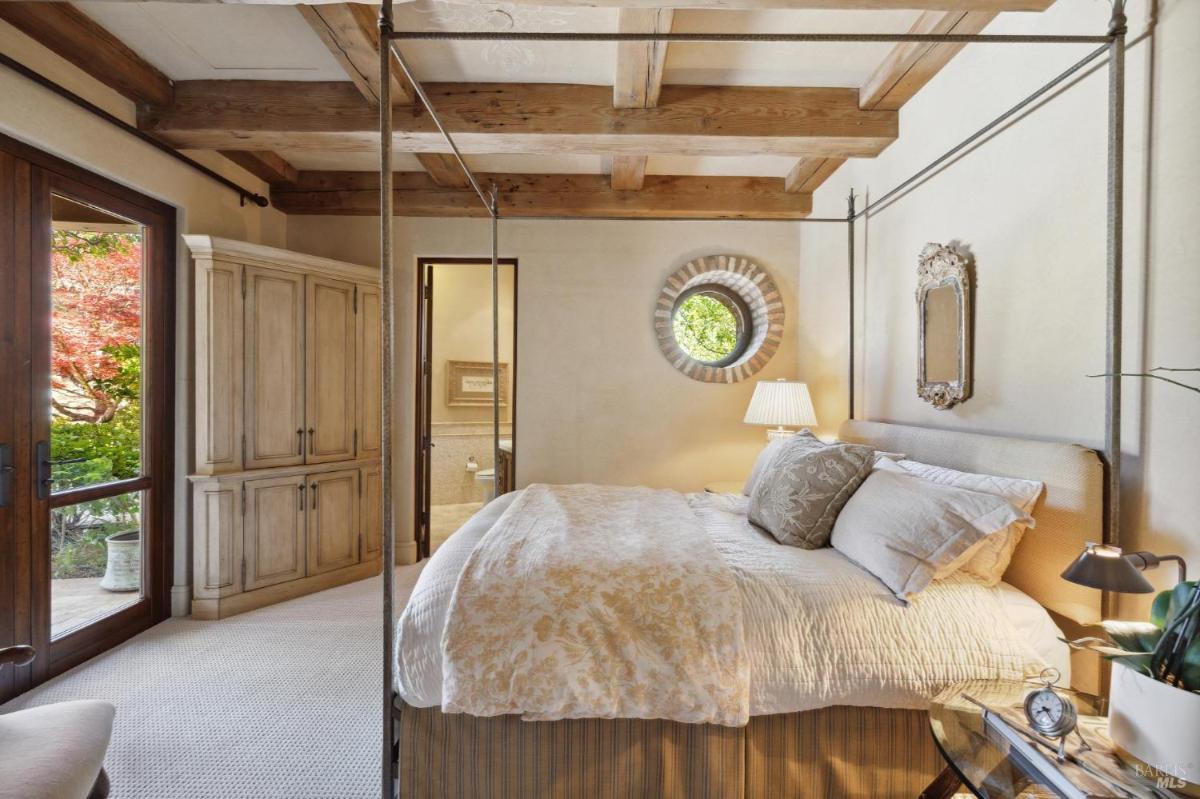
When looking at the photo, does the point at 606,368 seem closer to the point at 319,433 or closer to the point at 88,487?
the point at 319,433

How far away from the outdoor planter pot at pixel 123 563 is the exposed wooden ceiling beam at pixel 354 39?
2502 millimetres

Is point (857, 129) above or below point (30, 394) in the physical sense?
above

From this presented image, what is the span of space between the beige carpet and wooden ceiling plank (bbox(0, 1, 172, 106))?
2618 mm

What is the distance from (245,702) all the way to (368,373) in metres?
2.04

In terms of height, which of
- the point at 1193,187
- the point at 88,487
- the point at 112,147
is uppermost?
the point at 112,147

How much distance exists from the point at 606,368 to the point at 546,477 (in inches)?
35.1

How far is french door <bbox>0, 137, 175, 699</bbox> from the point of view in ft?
7.29

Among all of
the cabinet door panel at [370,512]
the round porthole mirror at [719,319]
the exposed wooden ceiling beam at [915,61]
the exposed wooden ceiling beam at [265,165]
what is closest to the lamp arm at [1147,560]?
the exposed wooden ceiling beam at [915,61]

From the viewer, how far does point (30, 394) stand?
2.28 m

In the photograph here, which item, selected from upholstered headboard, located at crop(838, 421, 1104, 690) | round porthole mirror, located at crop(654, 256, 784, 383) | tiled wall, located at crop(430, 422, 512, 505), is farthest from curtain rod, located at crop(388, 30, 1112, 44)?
tiled wall, located at crop(430, 422, 512, 505)

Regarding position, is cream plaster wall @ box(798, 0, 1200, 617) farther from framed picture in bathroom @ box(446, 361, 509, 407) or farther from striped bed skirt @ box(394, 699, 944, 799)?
framed picture in bathroom @ box(446, 361, 509, 407)

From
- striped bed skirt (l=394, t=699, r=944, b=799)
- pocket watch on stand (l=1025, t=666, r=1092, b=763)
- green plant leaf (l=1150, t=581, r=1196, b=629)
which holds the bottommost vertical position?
striped bed skirt (l=394, t=699, r=944, b=799)

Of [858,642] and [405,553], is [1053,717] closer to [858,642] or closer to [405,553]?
[858,642]

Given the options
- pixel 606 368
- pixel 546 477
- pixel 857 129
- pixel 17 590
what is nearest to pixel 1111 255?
pixel 857 129
